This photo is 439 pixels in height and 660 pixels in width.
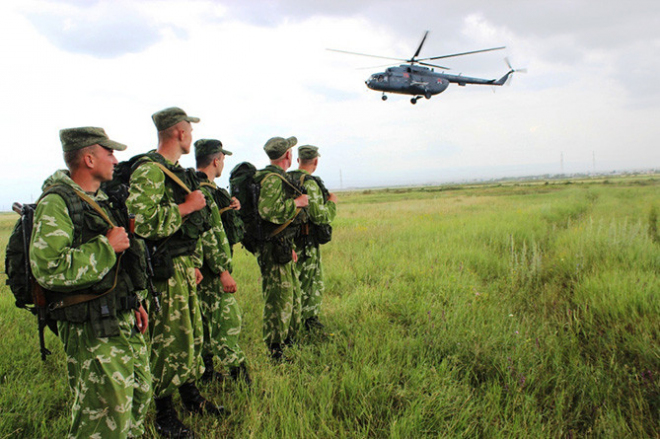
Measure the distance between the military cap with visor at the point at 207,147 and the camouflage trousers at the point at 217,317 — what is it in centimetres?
115

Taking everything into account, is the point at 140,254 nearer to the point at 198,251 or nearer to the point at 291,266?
the point at 198,251

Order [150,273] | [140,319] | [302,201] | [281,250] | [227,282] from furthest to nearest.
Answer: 1. [302,201]
2. [281,250]
3. [227,282]
4. [150,273]
5. [140,319]

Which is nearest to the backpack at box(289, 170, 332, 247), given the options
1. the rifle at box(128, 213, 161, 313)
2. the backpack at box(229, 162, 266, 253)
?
the backpack at box(229, 162, 266, 253)

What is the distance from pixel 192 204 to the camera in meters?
2.47

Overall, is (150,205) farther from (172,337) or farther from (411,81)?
(411,81)

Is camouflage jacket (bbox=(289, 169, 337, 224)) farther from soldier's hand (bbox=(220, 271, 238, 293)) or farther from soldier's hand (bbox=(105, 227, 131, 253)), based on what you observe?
soldier's hand (bbox=(105, 227, 131, 253))

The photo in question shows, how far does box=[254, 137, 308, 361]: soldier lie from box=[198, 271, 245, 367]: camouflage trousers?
0.38 metres

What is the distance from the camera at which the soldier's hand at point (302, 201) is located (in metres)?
3.47

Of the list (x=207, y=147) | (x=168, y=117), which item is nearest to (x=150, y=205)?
(x=168, y=117)

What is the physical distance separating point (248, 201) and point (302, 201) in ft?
1.86

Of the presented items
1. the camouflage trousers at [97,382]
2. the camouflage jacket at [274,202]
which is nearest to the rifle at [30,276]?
the camouflage trousers at [97,382]

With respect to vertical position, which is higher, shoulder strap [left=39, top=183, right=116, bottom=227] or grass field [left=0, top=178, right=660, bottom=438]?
shoulder strap [left=39, top=183, right=116, bottom=227]

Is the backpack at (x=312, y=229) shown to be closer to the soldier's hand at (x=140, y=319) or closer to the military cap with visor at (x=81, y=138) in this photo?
the soldier's hand at (x=140, y=319)

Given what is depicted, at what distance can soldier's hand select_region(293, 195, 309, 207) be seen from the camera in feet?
11.4
